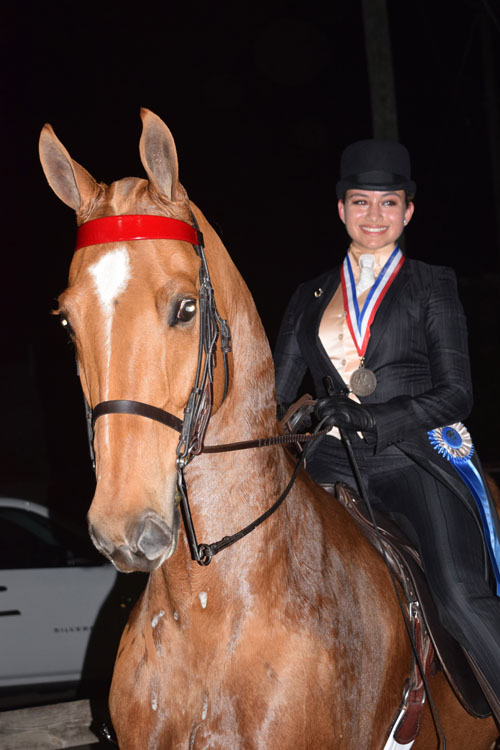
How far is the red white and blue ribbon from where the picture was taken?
326 centimetres

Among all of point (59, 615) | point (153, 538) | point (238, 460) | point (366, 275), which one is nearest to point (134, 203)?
point (238, 460)

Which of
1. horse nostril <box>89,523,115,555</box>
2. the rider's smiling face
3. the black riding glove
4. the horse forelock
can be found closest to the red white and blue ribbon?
the rider's smiling face

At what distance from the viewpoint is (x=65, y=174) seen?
259 centimetres

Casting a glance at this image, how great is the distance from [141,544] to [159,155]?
123 centimetres

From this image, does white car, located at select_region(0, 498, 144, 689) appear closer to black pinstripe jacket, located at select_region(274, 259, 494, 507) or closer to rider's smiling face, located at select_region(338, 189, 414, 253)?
black pinstripe jacket, located at select_region(274, 259, 494, 507)

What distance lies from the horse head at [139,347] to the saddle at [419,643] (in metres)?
1.09

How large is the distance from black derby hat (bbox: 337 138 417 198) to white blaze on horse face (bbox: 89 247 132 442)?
1574mm

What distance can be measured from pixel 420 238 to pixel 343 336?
2497cm

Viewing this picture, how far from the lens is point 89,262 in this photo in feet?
7.40

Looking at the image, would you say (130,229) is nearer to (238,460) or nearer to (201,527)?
(238,460)

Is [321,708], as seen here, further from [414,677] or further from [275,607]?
[414,677]

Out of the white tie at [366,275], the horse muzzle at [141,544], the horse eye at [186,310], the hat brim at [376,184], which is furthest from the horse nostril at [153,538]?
the hat brim at [376,184]

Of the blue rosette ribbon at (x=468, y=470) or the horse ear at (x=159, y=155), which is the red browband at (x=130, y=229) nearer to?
the horse ear at (x=159, y=155)

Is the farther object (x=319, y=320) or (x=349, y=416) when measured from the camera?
(x=319, y=320)
